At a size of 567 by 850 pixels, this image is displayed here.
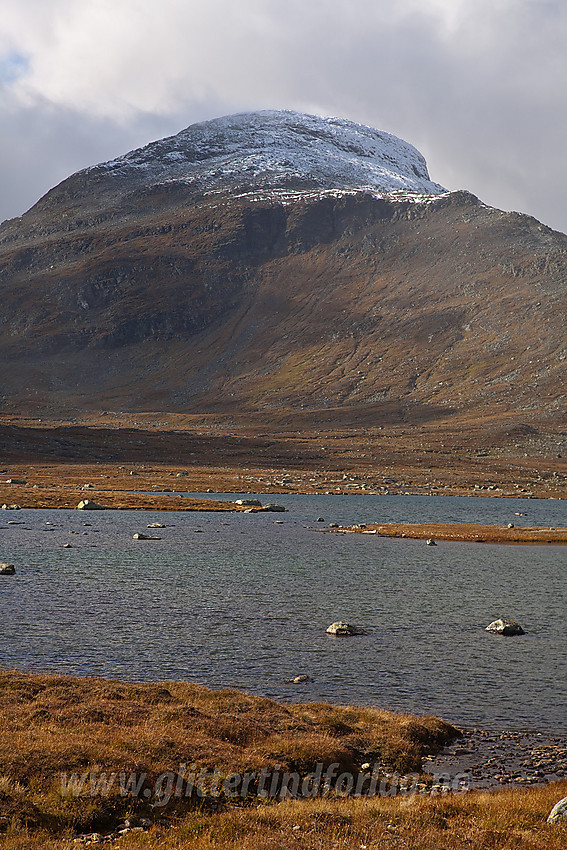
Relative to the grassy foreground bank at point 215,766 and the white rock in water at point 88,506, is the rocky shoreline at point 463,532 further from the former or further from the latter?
the grassy foreground bank at point 215,766

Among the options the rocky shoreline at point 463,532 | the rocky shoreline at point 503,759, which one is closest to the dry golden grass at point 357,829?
the rocky shoreline at point 503,759

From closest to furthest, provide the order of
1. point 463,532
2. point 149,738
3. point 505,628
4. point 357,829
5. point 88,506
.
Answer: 1. point 357,829
2. point 149,738
3. point 505,628
4. point 463,532
5. point 88,506

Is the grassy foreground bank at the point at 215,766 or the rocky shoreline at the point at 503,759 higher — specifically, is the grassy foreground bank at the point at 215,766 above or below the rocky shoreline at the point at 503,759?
above

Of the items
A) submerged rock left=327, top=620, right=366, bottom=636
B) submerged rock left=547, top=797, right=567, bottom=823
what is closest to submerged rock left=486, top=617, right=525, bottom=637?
submerged rock left=327, top=620, right=366, bottom=636

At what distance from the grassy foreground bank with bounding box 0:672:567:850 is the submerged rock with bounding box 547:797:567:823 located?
0.35 m

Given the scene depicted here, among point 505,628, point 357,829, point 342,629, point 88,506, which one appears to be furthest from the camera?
point 88,506

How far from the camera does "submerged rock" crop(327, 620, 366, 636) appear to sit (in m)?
38.2

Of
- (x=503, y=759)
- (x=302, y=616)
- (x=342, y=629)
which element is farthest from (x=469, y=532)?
(x=503, y=759)

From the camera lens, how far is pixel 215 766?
20.3 metres

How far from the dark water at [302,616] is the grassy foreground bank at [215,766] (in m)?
4.04

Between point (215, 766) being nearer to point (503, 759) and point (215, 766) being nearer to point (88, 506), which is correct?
point (503, 759)

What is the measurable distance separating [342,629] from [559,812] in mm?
21370

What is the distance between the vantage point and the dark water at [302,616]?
30.5 meters

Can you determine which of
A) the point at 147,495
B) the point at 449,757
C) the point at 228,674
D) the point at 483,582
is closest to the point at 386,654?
the point at 228,674
